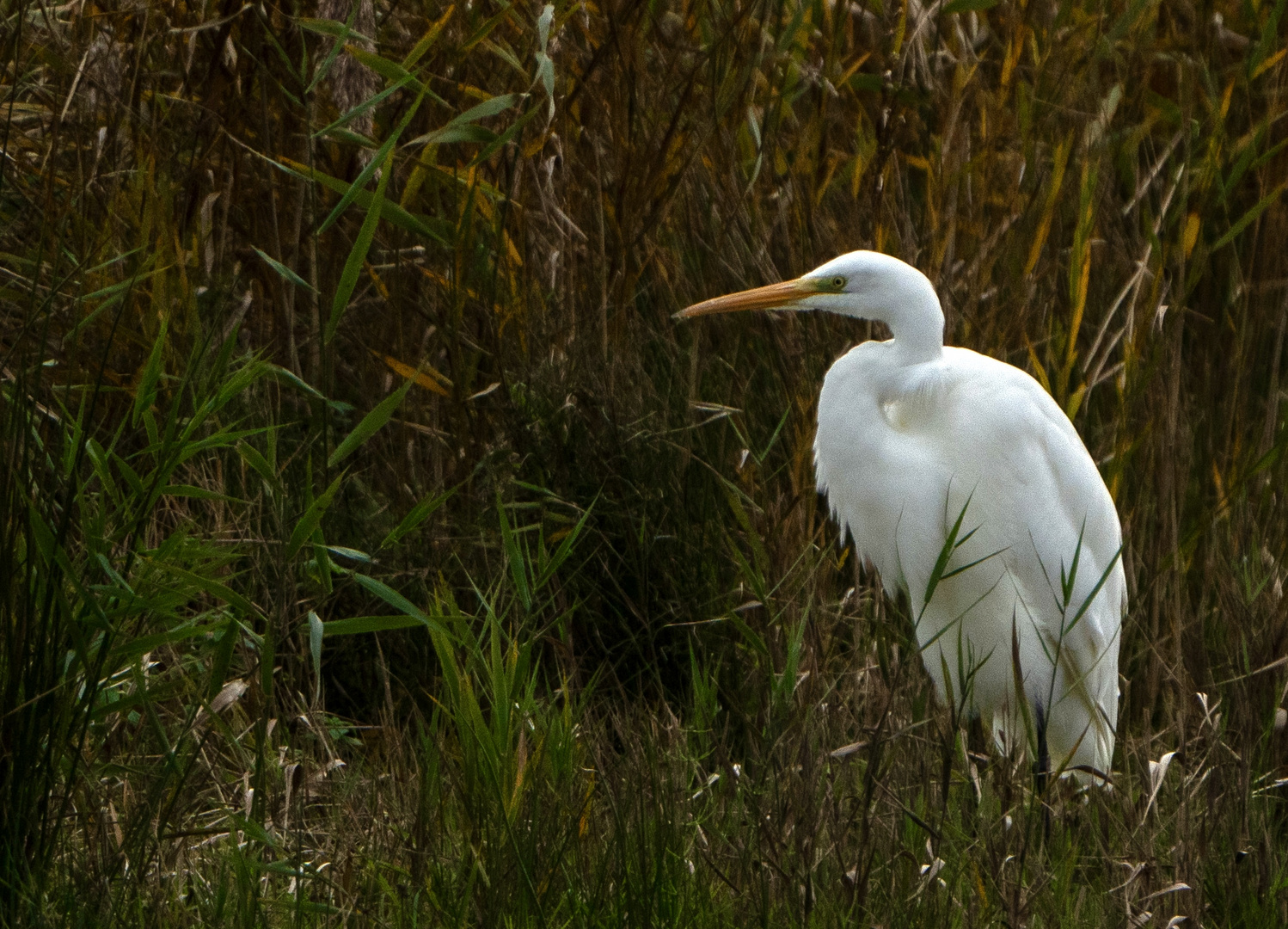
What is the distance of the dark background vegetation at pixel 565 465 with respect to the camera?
1580mm

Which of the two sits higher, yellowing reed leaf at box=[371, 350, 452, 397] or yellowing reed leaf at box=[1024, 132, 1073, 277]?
yellowing reed leaf at box=[1024, 132, 1073, 277]

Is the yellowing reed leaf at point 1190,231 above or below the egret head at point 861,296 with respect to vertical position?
above

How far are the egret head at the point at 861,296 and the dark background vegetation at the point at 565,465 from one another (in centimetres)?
25

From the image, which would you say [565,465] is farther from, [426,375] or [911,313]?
[911,313]

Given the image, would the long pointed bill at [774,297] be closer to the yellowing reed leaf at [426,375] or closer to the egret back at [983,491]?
the egret back at [983,491]

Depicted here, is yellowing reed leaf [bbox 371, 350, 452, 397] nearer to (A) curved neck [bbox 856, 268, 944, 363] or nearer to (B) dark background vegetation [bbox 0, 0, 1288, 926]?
(B) dark background vegetation [bbox 0, 0, 1288, 926]

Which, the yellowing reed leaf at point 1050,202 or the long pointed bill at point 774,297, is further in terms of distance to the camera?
the yellowing reed leaf at point 1050,202

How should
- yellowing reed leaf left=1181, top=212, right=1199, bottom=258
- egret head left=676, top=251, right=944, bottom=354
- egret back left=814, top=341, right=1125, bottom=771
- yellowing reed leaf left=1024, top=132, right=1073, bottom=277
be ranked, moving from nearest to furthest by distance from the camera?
egret head left=676, top=251, right=944, bottom=354 < egret back left=814, top=341, right=1125, bottom=771 < yellowing reed leaf left=1024, top=132, right=1073, bottom=277 < yellowing reed leaf left=1181, top=212, right=1199, bottom=258

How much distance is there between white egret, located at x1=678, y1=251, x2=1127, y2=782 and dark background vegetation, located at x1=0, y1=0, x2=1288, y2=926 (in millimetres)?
90

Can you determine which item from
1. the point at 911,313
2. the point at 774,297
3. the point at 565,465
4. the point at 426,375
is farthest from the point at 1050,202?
the point at 426,375

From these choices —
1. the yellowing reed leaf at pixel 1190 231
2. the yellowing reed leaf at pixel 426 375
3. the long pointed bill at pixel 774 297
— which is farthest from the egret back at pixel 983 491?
the yellowing reed leaf at pixel 426 375

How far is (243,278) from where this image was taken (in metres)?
2.75

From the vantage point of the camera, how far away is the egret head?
2.25m

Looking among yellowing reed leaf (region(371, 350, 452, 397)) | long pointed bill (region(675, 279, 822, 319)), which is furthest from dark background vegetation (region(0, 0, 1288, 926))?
long pointed bill (region(675, 279, 822, 319))
